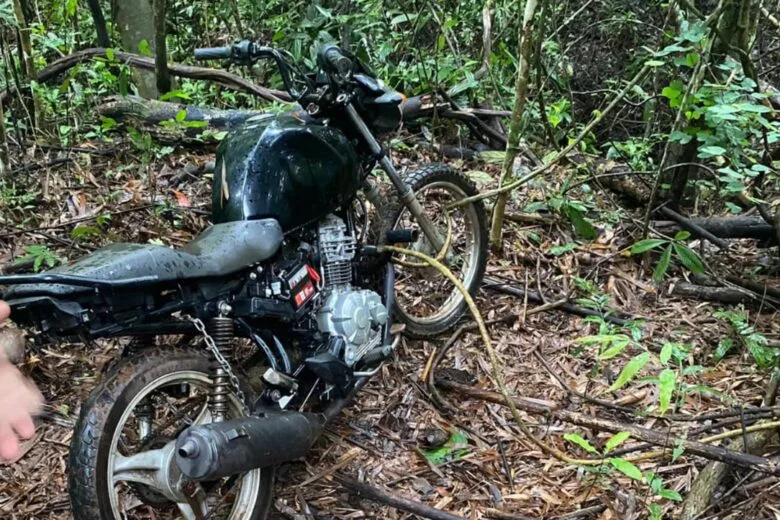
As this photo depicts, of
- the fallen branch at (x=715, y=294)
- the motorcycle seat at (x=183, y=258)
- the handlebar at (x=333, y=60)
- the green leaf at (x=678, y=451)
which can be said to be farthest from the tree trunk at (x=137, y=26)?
the green leaf at (x=678, y=451)

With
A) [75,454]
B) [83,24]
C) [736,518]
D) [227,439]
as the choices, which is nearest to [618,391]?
[736,518]

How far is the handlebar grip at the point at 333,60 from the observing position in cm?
274

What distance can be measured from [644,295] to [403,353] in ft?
4.93

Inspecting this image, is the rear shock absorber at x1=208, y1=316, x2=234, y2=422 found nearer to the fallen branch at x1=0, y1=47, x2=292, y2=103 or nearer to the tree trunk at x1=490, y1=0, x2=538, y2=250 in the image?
the tree trunk at x1=490, y1=0, x2=538, y2=250

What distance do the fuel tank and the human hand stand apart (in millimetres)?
1336

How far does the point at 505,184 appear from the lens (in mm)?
3773

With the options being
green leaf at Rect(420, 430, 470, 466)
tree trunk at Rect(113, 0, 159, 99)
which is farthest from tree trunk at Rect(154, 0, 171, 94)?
green leaf at Rect(420, 430, 470, 466)

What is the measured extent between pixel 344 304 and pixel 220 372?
69 cm

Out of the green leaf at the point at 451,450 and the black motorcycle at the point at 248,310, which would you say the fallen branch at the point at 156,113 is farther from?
the green leaf at the point at 451,450

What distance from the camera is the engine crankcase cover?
2.62 m

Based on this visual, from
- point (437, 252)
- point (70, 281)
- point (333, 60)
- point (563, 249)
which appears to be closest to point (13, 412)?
point (70, 281)

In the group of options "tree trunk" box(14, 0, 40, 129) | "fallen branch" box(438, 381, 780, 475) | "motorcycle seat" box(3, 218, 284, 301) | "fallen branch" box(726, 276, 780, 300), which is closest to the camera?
"motorcycle seat" box(3, 218, 284, 301)

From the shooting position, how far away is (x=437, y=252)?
3.47 m

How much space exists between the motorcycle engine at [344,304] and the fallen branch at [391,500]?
0.47m
